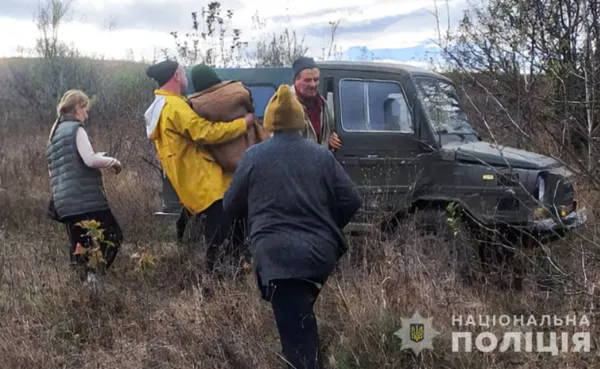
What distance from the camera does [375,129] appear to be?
626 centimetres

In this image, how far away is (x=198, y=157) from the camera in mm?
5309

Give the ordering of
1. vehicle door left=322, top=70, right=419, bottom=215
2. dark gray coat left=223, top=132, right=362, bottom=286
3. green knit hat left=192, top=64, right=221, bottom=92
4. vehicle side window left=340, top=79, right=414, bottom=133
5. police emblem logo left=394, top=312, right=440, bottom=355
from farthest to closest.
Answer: vehicle side window left=340, top=79, right=414, bottom=133 → vehicle door left=322, top=70, right=419, bottom=215 → green knit hat left=192, top=64, right=221, bottom=92 → police emblem logo left=394, top=312, right=440, bottom=355 → dark gray coat left=223, top=132, right=362, bottom=286

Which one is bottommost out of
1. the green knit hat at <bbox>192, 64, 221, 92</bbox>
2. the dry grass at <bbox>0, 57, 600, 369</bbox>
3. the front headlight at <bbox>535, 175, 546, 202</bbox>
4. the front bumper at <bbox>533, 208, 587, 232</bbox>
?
the dry grass at <bbox>0, 57, 600, 369</bbox>

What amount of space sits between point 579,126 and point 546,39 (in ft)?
2.64

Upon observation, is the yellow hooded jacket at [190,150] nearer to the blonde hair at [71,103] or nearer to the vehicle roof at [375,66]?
the blonde hair at [71,103]

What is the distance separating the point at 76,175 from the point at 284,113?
234cm

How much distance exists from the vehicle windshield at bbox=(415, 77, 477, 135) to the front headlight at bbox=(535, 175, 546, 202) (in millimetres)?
924

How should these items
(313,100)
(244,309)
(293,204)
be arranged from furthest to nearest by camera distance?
(313,100)
(244,309)
(293,204)

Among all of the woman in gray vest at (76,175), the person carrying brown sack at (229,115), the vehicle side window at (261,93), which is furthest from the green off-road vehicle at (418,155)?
the woman in gray vest at (76,175)

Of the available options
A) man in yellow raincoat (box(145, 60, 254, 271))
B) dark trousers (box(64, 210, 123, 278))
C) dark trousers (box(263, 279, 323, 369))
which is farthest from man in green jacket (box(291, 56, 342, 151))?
dark trousers (box(263, 279, 323, 369))

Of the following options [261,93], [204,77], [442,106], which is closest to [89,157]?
[204,77]

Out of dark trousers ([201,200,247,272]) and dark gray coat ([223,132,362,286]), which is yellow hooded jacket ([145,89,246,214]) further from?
dark gray coat ([223,132,362,286])

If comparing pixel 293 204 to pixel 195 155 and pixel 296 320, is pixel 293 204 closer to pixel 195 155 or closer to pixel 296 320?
pixel 296 320

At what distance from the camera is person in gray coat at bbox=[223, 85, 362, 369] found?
3635 mm
